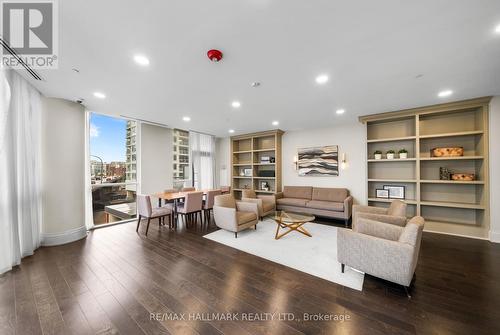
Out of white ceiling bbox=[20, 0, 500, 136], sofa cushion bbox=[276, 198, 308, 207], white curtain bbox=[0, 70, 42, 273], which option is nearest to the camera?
white ceiling bbox=[20, 0, 500, 136]

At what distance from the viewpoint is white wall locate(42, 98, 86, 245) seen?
3219mm

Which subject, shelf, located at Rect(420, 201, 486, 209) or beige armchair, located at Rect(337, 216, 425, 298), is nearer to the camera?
beige armchair, located at Rect(337, 216, 425, 298)

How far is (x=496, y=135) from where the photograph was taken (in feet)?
10.7

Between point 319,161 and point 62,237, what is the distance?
6423 millimetres

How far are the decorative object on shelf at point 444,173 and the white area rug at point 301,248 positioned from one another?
8.47 ft

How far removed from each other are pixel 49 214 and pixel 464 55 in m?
6.84

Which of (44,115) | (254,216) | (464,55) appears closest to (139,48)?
(44,115)

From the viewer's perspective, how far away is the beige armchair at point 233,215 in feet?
11.8

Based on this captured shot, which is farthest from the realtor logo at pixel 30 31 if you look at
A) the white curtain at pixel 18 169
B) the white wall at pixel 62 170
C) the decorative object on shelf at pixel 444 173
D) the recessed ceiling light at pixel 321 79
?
the decorative object on shelf at pixel 444 173

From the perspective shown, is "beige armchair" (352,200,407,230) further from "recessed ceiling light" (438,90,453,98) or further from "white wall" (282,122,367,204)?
"recessed ceiling light" (438,90,453,98)

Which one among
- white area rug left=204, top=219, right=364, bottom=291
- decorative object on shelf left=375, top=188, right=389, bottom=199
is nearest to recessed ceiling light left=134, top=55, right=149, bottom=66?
white area rug left=204, top=219, right=364, bottom=291

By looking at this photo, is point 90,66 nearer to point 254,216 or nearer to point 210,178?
point 254,216

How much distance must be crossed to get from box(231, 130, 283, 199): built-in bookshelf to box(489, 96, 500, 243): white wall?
14.8 feet

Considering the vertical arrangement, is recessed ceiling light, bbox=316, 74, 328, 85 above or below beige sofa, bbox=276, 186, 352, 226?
above
